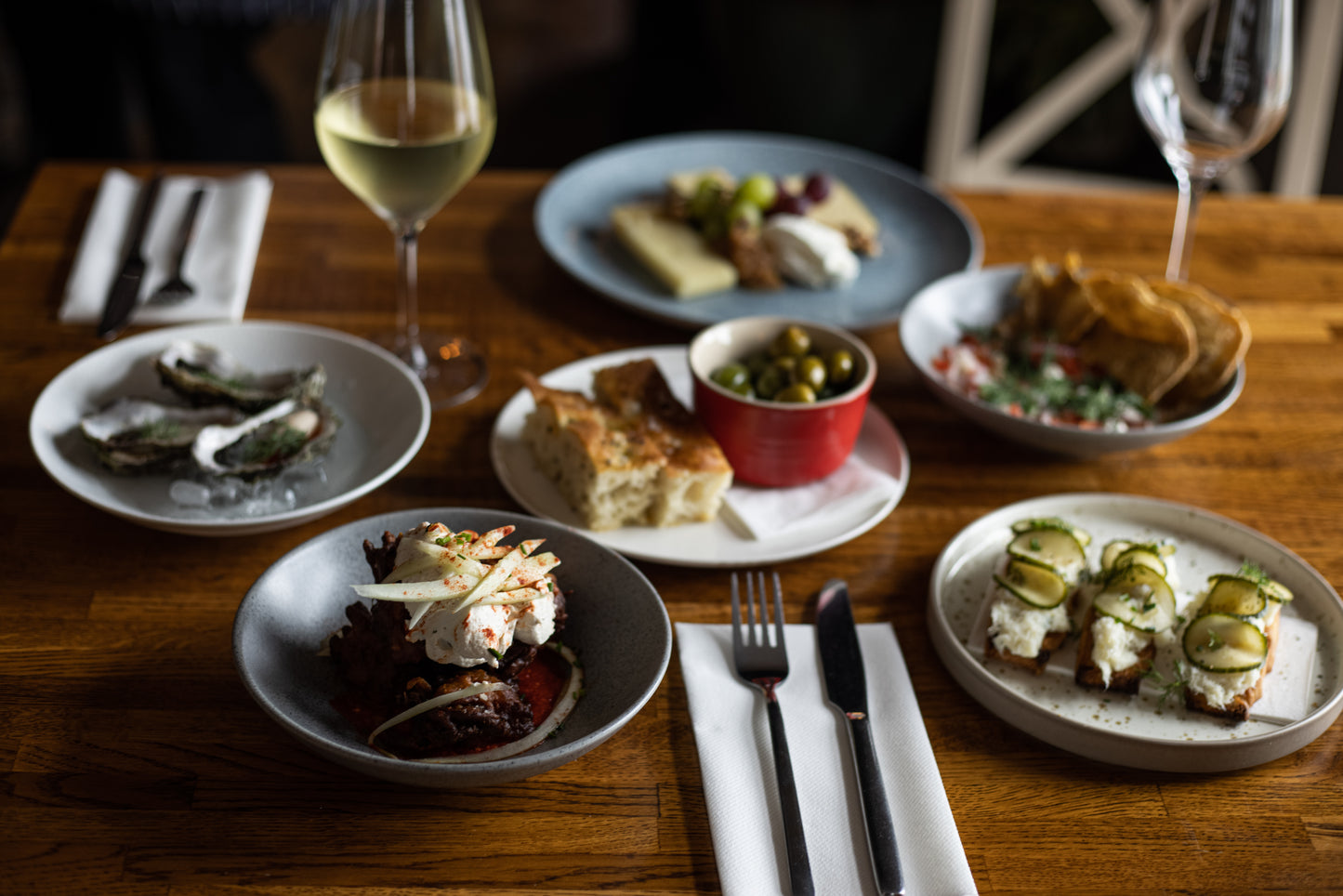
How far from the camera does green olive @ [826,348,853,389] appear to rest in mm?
1348

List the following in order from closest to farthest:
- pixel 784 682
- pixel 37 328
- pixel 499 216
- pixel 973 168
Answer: pixel 784 682
pixel 37 328
pixel 499 216
pixel 973 168

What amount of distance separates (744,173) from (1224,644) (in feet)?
4.42

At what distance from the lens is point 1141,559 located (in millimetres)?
1104

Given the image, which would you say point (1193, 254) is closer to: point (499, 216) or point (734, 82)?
point (499, 216)

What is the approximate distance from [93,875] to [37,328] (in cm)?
93

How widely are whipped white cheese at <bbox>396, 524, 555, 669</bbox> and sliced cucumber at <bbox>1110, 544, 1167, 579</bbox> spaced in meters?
0.55

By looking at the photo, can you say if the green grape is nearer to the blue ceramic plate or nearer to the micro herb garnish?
the blue ceramic plate

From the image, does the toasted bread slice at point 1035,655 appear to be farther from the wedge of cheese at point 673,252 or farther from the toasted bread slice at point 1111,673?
the wedge of cheese at point 673,252

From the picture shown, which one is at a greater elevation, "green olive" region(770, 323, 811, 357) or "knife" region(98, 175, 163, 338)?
"knife" region(98, 175, 163, 338)

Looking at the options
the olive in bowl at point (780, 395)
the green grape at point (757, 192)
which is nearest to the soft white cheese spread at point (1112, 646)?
the olive in bowl at point (780, 395)

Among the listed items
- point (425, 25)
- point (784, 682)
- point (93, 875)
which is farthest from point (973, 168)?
point (93, 875)

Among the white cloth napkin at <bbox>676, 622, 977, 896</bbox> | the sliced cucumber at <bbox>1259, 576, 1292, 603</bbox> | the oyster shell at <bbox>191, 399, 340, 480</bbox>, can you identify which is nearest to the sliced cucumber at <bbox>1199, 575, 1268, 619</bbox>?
the sliced cucumber at <bbox>1259, 576, 1292, 603</bbox>

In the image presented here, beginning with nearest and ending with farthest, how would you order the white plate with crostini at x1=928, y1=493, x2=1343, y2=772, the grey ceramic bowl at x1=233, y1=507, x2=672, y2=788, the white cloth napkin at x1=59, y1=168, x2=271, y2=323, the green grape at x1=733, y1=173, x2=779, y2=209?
the grey ceramic bowl at x1=233, y1=507, x2=672, y2=788 < the white plate with crostini at x1=928, y1=493, x2=1343, y2=772 < the white cloth napkin at x1=59, y1=168, x2=271, y2=323 < the green grape at x1=733, y1=173, x2=779, y2=209

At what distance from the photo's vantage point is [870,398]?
155cm
